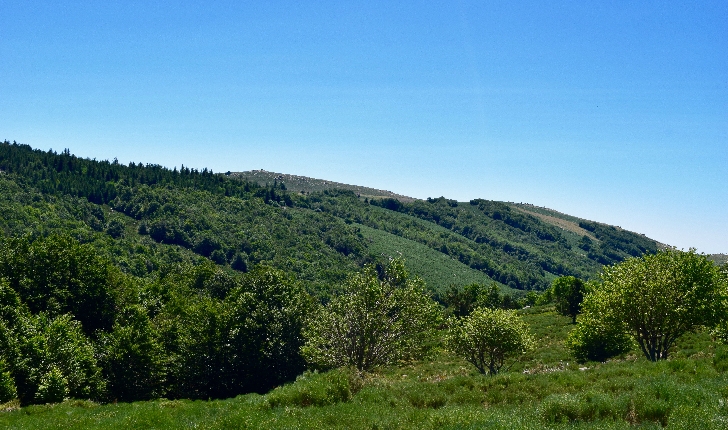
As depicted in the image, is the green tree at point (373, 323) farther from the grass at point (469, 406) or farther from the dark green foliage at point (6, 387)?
the dark green foliage at point (6, 387)

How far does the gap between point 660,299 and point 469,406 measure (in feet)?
76.1

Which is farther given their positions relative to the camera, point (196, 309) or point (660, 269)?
point (196, 309)

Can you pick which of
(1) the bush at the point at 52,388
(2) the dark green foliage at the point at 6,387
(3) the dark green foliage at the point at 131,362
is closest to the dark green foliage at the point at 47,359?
(1) the bush at the point at 52,388

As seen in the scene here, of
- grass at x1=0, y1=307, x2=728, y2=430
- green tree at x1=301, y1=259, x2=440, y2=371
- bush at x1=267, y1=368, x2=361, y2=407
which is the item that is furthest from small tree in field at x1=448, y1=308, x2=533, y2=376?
bush at x1=267, y1=368, x2=361, y2=407

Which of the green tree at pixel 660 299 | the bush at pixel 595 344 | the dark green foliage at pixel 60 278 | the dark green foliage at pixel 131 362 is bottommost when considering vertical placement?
the dark green foliage at pixel 131 362

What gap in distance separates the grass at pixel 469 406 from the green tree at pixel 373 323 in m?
13.1

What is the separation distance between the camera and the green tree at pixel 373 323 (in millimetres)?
40656

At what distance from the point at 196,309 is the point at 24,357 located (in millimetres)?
19644

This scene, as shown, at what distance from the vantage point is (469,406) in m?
20.4

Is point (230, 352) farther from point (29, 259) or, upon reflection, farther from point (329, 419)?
point (329, 419)

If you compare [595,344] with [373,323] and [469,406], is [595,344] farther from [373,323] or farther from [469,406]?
[469,406]

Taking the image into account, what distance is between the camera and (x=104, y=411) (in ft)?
91.3

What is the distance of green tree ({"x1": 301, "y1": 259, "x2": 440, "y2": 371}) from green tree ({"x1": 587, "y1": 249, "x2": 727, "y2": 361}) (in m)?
15.8

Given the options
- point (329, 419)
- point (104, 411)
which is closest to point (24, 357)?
point (104, 411)
